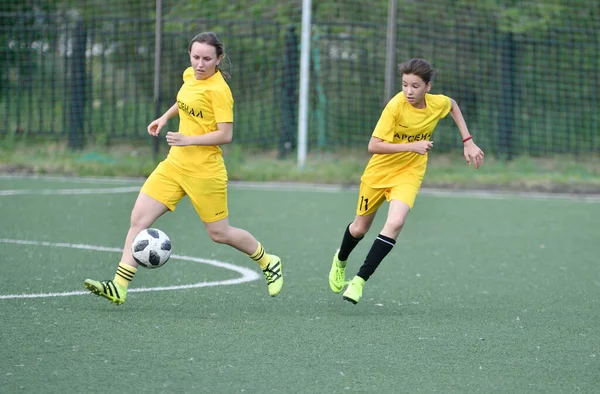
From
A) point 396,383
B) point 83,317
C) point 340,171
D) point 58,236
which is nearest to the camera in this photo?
point 396,383

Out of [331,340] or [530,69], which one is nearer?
[331,340]

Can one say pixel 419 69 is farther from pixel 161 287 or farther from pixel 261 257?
pixel 161 287

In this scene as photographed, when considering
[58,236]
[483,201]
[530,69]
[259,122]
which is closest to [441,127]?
[530,69]

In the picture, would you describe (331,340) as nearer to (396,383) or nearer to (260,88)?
(396,383)

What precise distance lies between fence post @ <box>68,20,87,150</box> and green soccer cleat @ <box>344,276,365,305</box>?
39.8 feet

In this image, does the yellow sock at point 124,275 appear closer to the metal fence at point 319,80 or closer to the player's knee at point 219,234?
the player's knee at point 219,234

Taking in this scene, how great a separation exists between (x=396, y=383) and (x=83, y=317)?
2.09 metres

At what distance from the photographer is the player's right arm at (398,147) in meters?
6.51

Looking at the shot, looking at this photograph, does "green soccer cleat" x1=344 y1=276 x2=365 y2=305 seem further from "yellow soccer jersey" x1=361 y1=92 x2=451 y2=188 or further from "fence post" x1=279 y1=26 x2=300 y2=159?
"fence post" x1=279 y1=26 x2=300 y2=159

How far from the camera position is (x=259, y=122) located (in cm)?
1845

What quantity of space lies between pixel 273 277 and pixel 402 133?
1285 mm

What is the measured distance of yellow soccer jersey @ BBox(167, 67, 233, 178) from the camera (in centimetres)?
641

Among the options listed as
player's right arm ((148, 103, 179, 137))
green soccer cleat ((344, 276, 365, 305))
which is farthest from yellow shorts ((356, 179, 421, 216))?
player's right arm ((148, 103, 179, 137))

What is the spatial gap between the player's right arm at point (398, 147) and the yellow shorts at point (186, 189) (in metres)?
1.01
